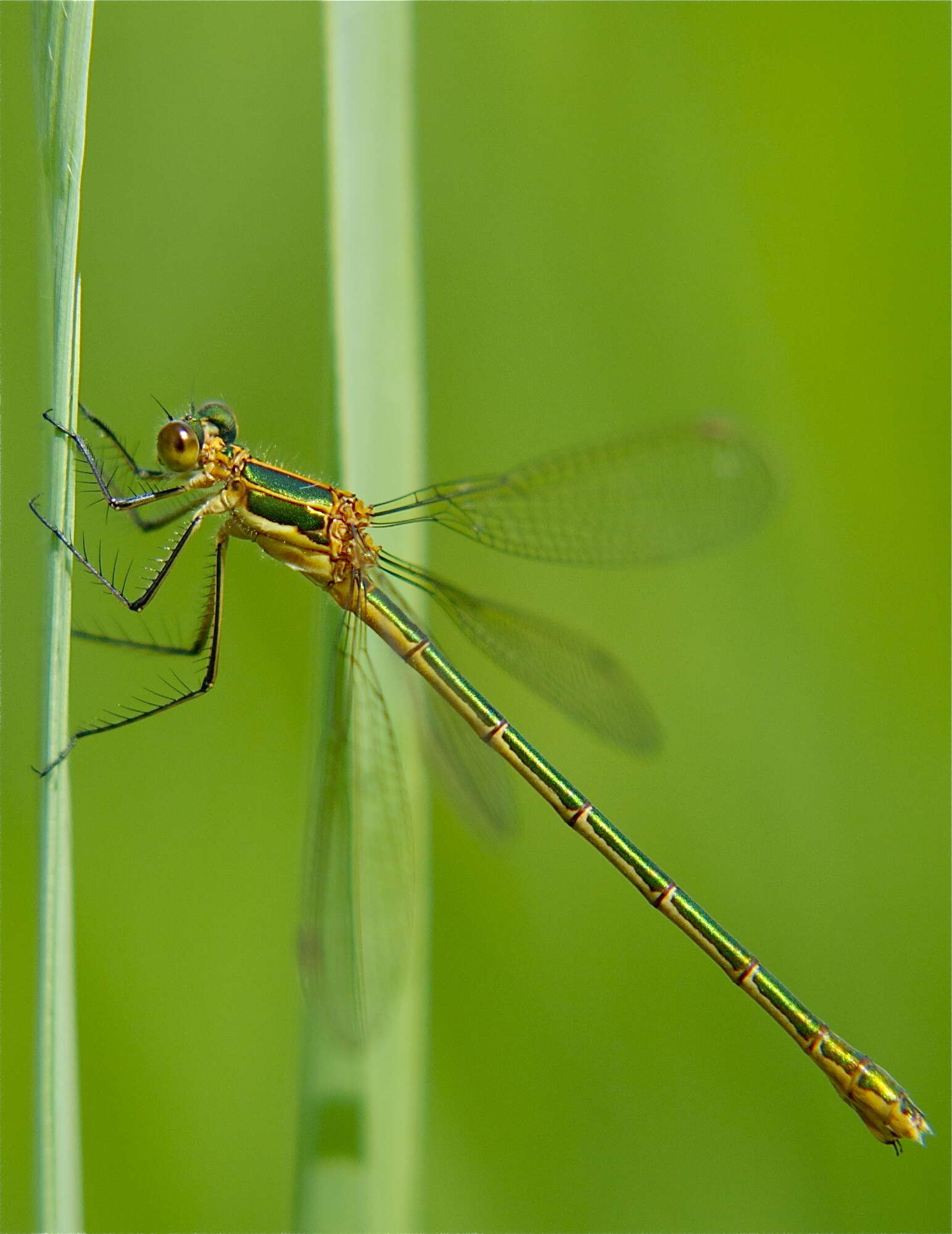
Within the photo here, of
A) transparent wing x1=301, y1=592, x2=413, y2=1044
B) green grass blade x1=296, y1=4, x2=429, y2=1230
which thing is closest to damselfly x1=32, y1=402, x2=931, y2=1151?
transparent wing x1=301, y1=592, x2=413, y2=1044

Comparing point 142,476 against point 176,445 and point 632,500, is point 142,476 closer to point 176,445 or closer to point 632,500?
point 176,445

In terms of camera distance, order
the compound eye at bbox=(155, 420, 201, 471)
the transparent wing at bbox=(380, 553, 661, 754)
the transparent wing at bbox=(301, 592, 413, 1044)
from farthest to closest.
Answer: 1. the transparent wing at bbox=(380, 553, 661, 754)
2. the compound eye at bbox=(155, 420, 201, 471)
3. the transparent wing at bbox=(301, 592, 413, 1044)

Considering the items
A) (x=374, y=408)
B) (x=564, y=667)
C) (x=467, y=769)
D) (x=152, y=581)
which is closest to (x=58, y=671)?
(x=374, y=408)

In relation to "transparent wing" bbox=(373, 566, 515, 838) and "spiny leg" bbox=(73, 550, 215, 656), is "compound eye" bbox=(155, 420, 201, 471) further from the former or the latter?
"transparent wing" bbox=(373, 566, 515, 838)

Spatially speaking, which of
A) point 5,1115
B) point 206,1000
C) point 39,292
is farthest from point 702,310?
point 5,1115

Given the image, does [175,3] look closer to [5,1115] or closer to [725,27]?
[725,27]

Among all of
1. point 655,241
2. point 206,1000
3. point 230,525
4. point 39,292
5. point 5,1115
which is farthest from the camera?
point 655,241
